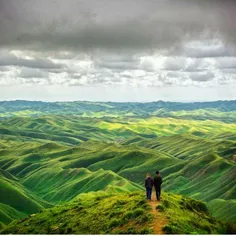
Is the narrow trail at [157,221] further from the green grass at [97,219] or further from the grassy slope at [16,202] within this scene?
the grassy slope at [16,202]

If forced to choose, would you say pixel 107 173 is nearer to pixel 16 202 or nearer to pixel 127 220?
pixel 16 202

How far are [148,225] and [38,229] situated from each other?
→ 10.9 metres

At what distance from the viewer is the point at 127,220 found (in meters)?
20.4

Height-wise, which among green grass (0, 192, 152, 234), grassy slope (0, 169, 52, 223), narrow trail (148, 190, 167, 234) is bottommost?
grassy slope (0, 169, 52, 223)

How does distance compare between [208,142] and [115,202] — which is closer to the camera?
[115,202]

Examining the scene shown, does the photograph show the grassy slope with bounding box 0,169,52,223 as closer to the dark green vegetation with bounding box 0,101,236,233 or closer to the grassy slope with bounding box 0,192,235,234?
the dark green vegetation with bounding box 0,101,236,233

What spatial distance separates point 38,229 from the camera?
26.6 meters

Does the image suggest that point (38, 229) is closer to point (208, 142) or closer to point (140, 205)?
point (140, 205)

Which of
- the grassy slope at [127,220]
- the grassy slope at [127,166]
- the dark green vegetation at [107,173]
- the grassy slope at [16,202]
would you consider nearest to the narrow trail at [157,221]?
the grassy slope at [127,220]

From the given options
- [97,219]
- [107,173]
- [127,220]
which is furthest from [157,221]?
[107,173]

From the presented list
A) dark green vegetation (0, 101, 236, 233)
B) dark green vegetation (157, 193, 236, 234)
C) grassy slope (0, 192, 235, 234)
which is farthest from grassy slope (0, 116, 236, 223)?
dark green vegetation (157, 193, 236, 234)

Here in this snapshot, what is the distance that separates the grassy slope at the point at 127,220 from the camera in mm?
18859

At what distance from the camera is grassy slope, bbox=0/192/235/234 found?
18.9m

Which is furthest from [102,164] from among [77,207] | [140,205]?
[140,205]
